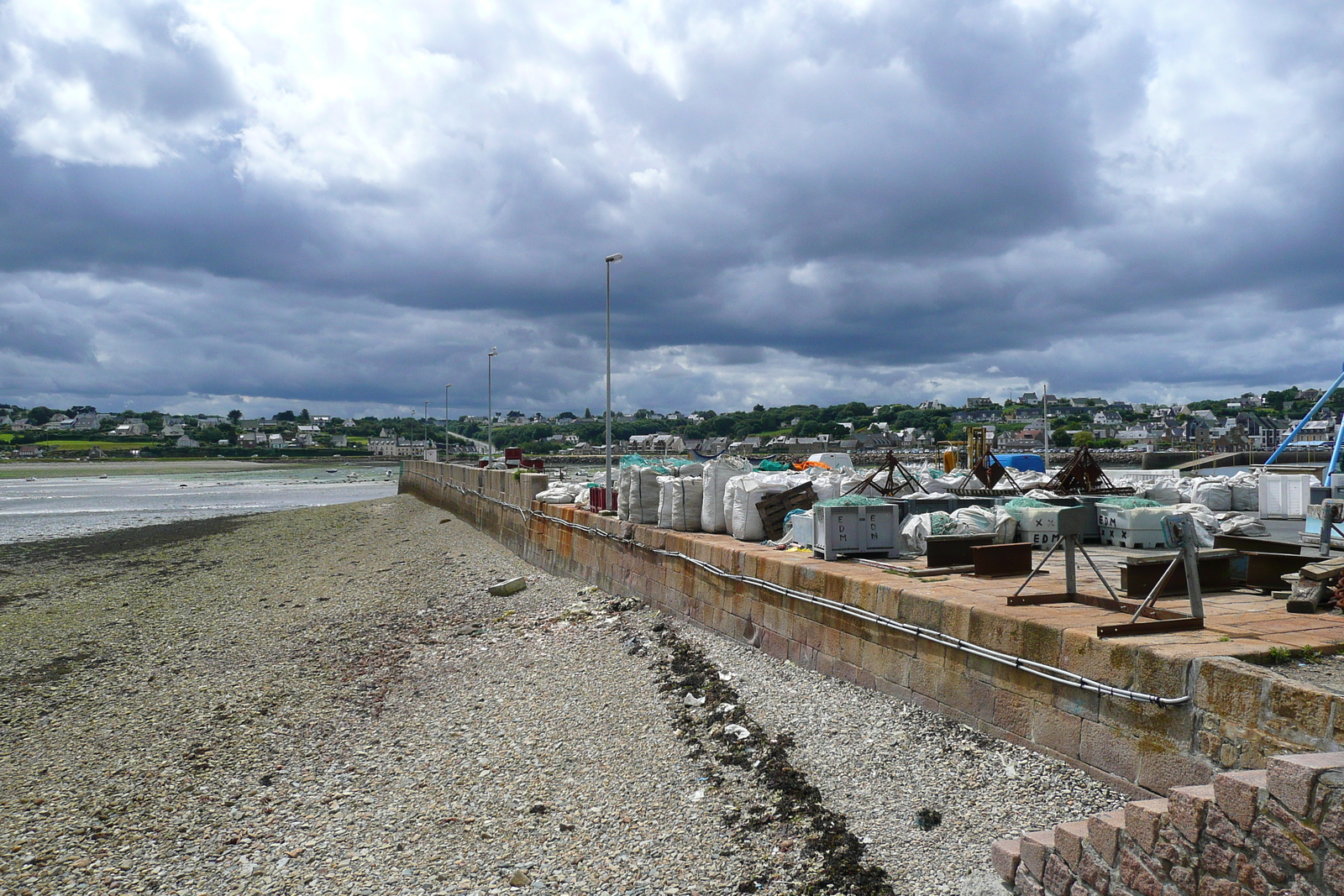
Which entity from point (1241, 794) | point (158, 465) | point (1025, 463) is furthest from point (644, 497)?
point (158, 465)

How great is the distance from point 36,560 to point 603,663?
85.2 ft

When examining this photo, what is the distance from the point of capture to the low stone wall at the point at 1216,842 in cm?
336

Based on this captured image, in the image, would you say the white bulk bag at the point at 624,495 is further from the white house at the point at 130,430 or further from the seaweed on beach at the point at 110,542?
the white house at the point at 130,430

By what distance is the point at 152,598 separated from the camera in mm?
19844

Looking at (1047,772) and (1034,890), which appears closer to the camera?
(1034,890)

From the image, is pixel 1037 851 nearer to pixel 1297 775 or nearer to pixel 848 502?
pixel 1297 775

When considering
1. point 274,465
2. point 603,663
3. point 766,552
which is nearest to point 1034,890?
point 766,552

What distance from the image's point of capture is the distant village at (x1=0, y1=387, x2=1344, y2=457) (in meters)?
59.9

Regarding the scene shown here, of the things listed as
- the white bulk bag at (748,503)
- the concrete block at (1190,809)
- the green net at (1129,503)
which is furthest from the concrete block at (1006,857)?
the white bulk bag at (748,503)

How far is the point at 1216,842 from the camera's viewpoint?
380 centimetres

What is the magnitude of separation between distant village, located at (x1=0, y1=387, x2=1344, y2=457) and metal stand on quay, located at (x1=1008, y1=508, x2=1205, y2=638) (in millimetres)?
10876

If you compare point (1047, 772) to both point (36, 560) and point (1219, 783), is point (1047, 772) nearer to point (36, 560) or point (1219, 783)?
point (1219, 783)

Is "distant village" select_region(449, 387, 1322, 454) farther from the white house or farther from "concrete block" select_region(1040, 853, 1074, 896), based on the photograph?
the white house

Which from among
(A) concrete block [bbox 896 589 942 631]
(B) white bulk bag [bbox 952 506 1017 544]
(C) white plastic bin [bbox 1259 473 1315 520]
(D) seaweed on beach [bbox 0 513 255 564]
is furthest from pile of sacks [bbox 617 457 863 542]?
(D) seaweed on beach [bbox 0 513 255 564]
